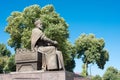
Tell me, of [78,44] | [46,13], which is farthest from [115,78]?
[46,13]

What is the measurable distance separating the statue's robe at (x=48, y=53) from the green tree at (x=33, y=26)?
25701mm

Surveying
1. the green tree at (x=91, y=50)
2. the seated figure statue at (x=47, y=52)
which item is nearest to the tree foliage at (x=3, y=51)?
the green tree at (x=91, y=50)

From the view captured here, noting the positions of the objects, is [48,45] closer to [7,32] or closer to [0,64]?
[7,32]

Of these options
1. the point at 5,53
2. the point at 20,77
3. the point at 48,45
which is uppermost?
the point at 5,53

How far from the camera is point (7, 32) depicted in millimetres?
48188

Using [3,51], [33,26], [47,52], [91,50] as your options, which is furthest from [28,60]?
[3,51]

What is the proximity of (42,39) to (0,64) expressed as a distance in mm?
49864

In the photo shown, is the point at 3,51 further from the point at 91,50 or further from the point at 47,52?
the point at 47,52

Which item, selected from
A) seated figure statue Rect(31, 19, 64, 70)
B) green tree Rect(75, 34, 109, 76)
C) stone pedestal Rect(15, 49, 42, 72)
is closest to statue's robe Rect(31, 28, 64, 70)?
seated figure statue Rect(31, 19, 64, 70)

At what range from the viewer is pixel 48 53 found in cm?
1560

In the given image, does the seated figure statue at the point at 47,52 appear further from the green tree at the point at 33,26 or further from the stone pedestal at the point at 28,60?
the green tree at the point at 33,26

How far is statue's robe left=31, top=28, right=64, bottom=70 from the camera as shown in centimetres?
1542

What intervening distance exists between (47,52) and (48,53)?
0.07m

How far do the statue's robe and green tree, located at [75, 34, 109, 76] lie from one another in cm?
5230
